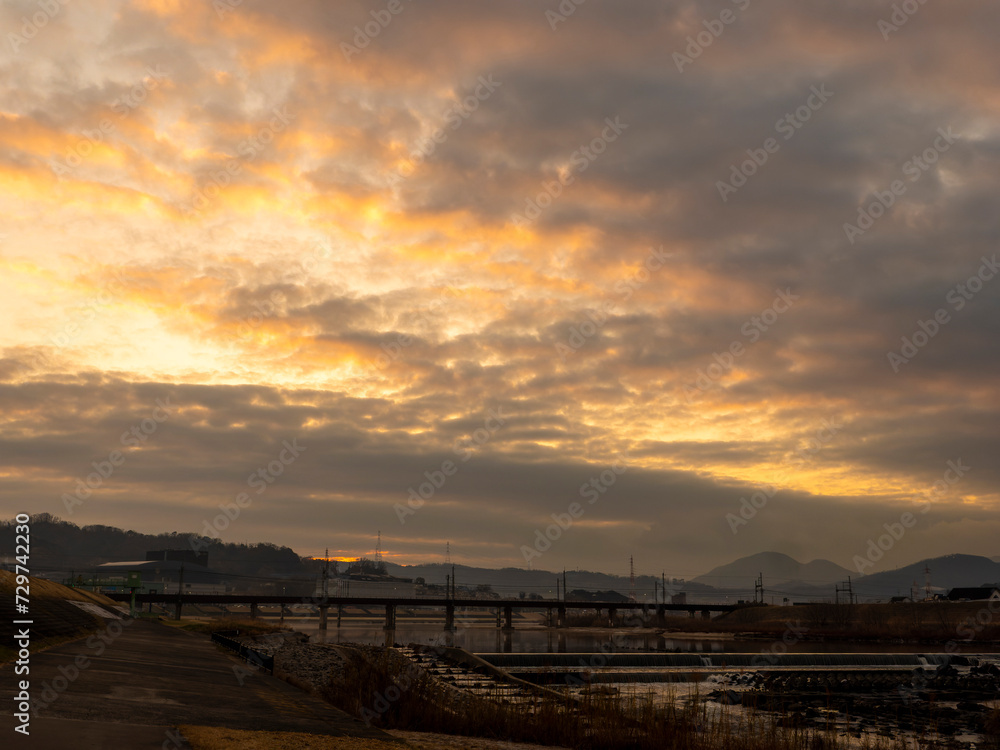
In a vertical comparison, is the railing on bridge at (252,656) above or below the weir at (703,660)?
above

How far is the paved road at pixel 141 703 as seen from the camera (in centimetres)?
1454

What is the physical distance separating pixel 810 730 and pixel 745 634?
112 meters

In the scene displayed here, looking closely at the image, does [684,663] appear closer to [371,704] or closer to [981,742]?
[981,742]

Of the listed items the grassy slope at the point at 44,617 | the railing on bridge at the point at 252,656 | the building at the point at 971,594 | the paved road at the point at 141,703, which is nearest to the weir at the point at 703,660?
the railing on bridge at the point at 252,656

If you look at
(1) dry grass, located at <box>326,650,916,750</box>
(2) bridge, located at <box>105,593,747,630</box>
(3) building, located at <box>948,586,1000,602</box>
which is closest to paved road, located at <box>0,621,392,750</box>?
(1) dry grass, located at <box>326,650,916,750</box>

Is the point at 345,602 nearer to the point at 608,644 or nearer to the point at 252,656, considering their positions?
the point at 608,644

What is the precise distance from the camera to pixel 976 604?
132 meters

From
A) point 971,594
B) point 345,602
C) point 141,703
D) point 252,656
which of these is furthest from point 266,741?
point 971,594

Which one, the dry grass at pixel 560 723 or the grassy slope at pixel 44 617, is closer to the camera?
the dry grass at pixel 560 723

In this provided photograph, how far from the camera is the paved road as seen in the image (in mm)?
14539

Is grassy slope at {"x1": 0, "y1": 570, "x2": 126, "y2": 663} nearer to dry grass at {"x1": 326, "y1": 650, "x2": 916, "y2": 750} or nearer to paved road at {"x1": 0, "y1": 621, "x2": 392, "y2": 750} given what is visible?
paved road at {"x1": 0, "y1": 621, "x2": 392, "y2": 750}

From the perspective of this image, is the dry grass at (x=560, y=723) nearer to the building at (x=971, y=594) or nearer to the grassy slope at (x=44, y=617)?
the grassy slope at (x=44, y=617)

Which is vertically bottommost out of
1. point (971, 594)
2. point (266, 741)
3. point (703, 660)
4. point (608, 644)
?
point (608, 644)

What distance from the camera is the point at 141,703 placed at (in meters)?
19.4
